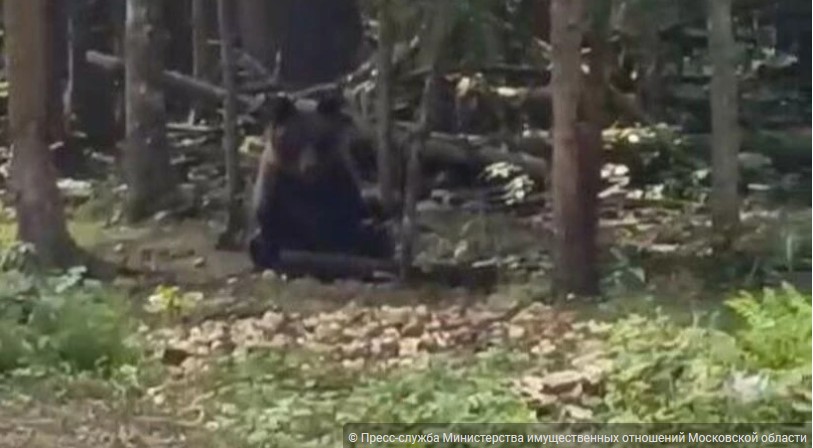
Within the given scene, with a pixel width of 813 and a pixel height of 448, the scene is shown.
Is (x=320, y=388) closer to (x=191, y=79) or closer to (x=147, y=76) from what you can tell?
(x=147, y=76)

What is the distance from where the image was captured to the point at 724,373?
6754mm

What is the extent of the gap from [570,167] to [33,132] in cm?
363

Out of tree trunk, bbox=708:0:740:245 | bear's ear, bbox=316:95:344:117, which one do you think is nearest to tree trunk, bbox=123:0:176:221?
bear's ear, bbox=316:95:344:117

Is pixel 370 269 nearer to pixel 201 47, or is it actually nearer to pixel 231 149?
pixel 231 149

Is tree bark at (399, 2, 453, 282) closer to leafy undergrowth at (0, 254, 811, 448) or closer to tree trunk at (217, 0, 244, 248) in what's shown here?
leafy undergrowth at (0, 254, 811, 448)

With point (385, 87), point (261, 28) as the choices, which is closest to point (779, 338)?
point (385, 87)

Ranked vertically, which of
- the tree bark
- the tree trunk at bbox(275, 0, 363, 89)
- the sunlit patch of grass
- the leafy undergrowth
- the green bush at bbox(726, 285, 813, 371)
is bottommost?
the leafy undergrowth

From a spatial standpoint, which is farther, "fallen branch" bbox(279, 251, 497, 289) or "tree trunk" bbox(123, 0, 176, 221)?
"tree trunk" bbox(123, 0, 176, 221)

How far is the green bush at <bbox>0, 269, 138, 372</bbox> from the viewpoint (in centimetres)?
850

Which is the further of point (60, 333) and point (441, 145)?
point (441, 145)

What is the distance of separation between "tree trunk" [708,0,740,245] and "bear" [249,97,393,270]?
2.41 meters

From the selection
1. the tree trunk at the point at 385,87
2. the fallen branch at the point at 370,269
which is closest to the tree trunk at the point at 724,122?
the fallen branch at the point at 370,269

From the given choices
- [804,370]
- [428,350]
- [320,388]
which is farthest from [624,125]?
[804,370]

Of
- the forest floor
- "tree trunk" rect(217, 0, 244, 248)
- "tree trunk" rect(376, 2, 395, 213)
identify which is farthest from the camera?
"tree trunk" rect(217, 0, 244, 248)
